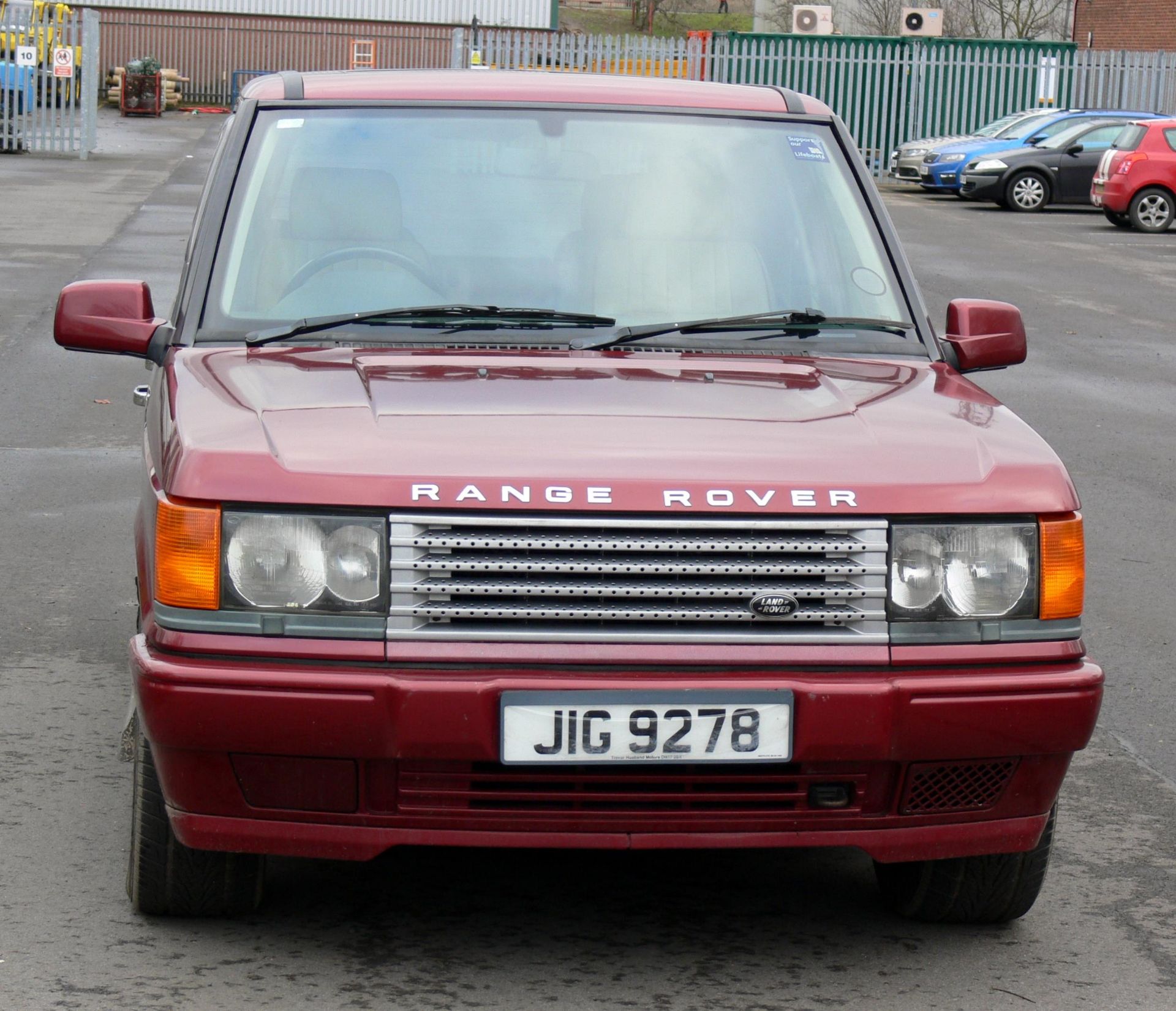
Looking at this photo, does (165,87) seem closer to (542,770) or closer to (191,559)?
(191,559)

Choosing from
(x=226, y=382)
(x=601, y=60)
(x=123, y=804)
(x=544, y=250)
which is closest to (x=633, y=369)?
(x=544, y=250)

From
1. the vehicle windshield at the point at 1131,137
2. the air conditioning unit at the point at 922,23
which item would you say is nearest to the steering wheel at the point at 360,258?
the vehicle windshield at the point at 1131,137

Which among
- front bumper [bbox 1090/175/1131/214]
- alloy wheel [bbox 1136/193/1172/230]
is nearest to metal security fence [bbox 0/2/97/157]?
front bumper [bbox 1090/175/1131/214]

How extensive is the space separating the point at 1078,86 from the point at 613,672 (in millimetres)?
39610

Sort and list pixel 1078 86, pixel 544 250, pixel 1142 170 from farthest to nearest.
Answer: pixel 1078 86, pixel 1142 170, pixel 544 250

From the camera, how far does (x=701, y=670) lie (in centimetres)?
335

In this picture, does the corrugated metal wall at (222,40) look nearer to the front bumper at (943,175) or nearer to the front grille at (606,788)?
the front bumper at (943,175)

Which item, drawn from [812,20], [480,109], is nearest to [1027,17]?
[812,20]

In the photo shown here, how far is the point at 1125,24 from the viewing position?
49.2 m

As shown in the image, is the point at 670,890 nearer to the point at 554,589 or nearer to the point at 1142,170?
the point at 554,589

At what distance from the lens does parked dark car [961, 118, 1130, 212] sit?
30969 mm

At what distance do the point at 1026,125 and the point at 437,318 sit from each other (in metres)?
30.7

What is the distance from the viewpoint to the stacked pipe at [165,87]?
49531 mm

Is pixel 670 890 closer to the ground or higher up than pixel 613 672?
closer to the ground
